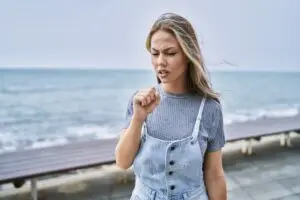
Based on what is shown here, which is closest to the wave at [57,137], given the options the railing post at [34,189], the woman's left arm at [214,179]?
the railing post at [34,189]

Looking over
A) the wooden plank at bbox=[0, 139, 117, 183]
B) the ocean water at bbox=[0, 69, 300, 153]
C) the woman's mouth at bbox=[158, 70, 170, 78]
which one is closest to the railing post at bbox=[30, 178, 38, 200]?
the wooden plank at bbox=[0, 139, 117, 183]

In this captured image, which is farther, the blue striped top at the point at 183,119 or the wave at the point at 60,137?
the wave at the point at 60,137

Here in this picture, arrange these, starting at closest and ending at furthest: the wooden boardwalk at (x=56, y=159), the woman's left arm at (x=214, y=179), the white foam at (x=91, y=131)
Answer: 1. the woman's left arm at (x=214, y=179)
2. the wooden boardwalk at (x=56, y=159)
3. the white foam at (x=91, y=131)

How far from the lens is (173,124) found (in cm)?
115

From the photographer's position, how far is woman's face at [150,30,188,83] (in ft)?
3.61

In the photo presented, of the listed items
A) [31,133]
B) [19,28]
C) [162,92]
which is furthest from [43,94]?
[162,92]

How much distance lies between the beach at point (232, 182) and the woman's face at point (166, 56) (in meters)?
2.47

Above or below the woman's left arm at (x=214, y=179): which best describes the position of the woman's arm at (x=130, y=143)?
above

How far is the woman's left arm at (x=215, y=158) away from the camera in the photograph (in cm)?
118

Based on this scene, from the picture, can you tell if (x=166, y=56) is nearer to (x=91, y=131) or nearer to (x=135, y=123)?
(x=135, y=123)

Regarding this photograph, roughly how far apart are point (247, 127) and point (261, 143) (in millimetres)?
639

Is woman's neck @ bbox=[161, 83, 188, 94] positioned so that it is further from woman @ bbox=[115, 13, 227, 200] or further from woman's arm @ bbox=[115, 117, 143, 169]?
woman's arm @ bbox=[115, 117, 143, 169]

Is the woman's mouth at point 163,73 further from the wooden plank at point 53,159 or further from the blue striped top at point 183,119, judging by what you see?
the wooden plank at point 53,159

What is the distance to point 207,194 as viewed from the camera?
1.25 m
